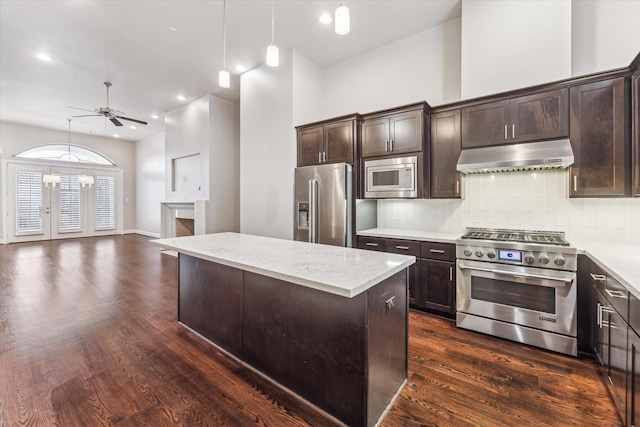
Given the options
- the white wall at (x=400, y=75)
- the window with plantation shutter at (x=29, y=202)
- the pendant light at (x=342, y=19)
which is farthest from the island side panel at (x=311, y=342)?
the window with plantation shutter at (x=29, y=202)

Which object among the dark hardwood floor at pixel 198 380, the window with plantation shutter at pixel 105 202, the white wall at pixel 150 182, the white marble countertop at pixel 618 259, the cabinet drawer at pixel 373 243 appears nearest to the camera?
the white marble countertop at pixel 618 259

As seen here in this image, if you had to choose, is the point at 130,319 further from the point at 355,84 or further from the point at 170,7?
the point at 355,84

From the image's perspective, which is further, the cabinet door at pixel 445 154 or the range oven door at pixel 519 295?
the cabinet door at pixel 445 154

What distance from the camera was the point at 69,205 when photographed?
8820mm

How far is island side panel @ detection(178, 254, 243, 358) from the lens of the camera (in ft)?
7.07

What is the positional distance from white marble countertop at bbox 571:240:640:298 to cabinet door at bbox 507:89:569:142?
3.37 feet

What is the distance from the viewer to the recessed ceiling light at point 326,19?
3.37 meters

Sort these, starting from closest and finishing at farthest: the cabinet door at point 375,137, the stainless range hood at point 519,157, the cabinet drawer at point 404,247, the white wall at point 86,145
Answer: the stainless range hood at point 519,157 < the cabinet drawer at point 404,247 < the cabinet door at point 375,137 < the white wall at point 86,145

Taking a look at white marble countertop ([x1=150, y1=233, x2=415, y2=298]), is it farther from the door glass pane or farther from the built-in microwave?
the built-in microwave

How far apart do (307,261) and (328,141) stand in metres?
2.47

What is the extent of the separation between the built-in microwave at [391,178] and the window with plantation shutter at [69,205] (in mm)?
10042

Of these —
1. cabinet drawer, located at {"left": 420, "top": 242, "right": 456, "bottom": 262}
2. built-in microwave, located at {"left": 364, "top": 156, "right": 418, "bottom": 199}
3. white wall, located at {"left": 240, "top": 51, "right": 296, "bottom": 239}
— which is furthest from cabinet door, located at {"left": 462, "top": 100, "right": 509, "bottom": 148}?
white wall, located at {"left": 240, "top": 51, "right": 296, "bottom": 239}

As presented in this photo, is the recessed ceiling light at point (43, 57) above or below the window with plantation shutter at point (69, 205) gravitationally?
above

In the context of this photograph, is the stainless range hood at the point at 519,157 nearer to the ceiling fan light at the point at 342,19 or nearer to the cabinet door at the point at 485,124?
the cabinet door at the point at 485,124
